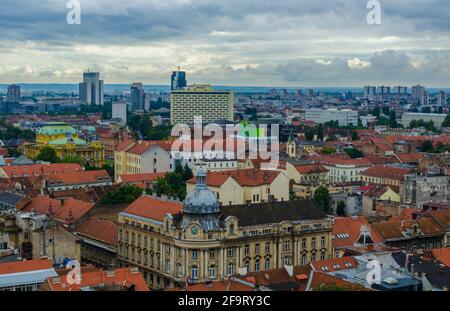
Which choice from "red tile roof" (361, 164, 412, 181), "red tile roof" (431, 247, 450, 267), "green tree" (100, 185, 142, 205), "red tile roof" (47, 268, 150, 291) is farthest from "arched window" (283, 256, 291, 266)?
"red tile roof" (361, 164, 412, 181)

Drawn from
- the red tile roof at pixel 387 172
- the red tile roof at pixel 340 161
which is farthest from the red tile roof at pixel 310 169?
the red tile roof at pixel 340 161

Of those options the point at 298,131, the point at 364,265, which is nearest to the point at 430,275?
the point at 364,265

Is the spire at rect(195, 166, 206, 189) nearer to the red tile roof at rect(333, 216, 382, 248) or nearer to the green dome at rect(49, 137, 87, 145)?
the red tile roof at rect(333, 216, 382, 248)

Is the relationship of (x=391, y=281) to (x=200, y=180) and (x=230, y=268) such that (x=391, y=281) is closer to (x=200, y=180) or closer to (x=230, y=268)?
(x=230, y=268)

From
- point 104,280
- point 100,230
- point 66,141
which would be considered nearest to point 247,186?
point 100,230

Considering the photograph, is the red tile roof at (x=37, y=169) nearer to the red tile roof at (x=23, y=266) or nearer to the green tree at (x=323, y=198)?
the green tree at (x=323, y=198)
